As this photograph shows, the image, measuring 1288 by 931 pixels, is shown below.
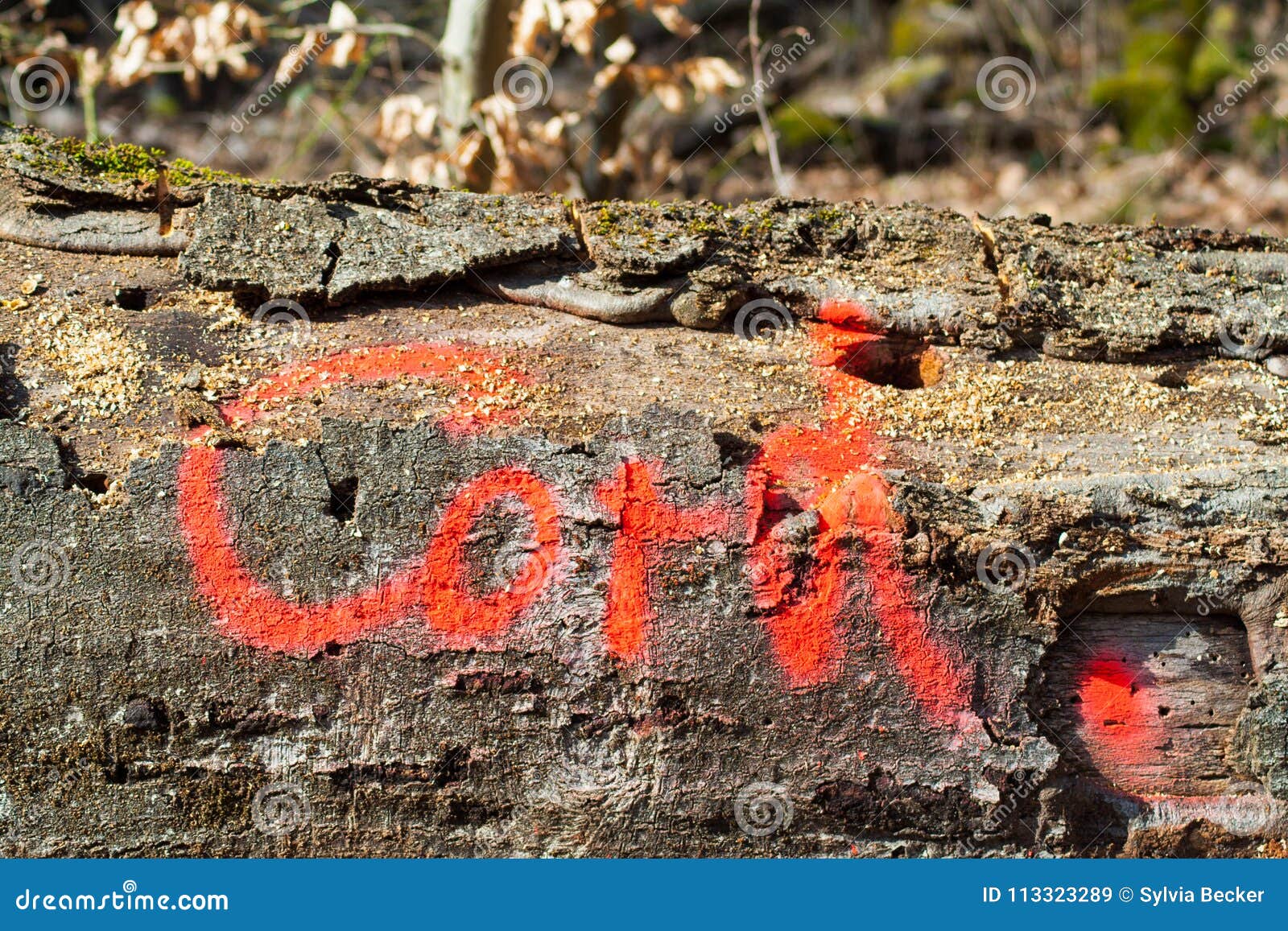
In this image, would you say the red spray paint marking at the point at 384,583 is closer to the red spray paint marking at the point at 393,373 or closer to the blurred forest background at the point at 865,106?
the red spray paint marking at the point at 393,373

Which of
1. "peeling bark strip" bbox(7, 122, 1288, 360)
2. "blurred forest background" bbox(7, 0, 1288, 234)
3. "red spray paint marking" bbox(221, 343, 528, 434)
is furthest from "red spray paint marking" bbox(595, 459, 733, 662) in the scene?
"blurred forest background" bbox(7, 0, 1288, 234)

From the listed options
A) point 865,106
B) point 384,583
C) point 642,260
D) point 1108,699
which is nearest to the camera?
point 384,583

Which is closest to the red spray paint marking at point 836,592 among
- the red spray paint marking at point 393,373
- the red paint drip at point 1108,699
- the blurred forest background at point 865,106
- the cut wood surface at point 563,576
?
the cut wood surface at point 563,576

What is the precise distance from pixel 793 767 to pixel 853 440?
0.59 metres

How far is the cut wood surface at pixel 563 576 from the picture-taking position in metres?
1.77

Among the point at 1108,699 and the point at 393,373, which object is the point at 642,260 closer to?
the point at 393,373

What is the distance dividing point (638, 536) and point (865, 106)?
18.6ft

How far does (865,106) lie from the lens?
677cm

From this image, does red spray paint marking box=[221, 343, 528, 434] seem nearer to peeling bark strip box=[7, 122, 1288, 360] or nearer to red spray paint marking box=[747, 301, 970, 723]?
peeling bark strip box=[7, 122, 1288, 360]

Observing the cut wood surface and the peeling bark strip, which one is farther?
the peeling bark strip

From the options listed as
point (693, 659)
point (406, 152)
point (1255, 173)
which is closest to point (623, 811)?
point (693, 659)

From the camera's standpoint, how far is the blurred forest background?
5246 mm

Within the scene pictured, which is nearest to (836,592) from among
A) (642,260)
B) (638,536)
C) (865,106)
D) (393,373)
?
(638,536)

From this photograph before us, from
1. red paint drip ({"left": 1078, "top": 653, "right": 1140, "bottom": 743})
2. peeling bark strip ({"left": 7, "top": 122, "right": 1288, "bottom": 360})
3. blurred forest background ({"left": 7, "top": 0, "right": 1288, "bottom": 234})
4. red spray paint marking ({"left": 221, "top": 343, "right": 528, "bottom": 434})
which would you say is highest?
blurred forest background ({"left": 7, "top": 0, "right": 1288, "bottom": 234})
